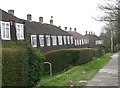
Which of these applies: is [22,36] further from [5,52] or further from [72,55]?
[5,52]

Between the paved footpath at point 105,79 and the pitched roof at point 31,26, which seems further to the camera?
the pitched roof at point 31,26

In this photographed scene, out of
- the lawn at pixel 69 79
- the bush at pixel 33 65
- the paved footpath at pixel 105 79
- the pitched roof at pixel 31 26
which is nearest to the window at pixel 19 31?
the pitched roof at pixel 31 26

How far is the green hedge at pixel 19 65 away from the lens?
923cm

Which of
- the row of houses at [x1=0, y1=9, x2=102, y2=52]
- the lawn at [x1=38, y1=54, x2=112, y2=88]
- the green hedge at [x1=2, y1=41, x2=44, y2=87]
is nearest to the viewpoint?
the green hedge at [x1=2, y1=41, x2=44, y2=87]

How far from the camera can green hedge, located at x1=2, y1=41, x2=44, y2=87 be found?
9.23 m

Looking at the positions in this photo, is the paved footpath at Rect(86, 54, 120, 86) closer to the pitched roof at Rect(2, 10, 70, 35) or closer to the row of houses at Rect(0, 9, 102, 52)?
the row of houses at Rect(0, 9, 102, 52)

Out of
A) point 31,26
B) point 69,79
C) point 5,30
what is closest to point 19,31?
point 5,30

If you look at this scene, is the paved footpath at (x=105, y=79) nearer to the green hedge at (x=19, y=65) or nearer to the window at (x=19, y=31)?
the green hedge at (x=19, y=65)

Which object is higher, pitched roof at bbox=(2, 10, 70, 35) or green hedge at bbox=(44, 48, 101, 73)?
pitched roof at bbox=(2, 10, 70, 35)

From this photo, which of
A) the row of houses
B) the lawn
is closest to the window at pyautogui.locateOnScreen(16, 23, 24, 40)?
the row of houses

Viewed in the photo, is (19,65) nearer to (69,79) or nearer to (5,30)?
(69,79)

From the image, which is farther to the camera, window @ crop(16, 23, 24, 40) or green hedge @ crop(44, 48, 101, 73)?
window @ crop(16, 23, 24, 40)

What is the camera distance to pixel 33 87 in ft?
39.3

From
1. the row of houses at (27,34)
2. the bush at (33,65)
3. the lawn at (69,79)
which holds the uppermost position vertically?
the row of houses at (27,34)
